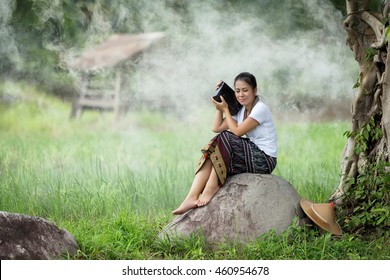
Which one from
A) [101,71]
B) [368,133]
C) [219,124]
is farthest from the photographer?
[101,71]

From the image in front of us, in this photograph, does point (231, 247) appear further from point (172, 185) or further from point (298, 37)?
point (298, 37)

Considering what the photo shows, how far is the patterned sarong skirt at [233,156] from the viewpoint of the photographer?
4781 millimetres

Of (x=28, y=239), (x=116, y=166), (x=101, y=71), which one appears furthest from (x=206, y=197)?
(x=101, y=71)

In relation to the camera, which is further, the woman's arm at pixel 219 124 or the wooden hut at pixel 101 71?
the wooden hut at pixel 101 71

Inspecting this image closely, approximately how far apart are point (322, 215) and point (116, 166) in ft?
9.28

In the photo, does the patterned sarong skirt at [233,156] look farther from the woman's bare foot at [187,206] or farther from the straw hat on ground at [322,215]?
the straw hat on ground at [322,215]

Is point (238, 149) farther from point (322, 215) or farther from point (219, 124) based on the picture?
point (322, 215)

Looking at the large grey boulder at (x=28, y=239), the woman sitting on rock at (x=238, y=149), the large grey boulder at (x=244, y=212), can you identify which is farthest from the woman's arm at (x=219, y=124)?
the large grey boulder at (x=28, y=239)

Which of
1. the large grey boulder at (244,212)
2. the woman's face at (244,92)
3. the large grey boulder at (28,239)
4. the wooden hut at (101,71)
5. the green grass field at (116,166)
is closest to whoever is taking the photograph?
the large grey boulder at (28,239)

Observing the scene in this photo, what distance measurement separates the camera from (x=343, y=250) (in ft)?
15.4

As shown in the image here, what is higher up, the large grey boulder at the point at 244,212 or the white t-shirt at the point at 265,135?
the white t-shirt at the point at 265,135

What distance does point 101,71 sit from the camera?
7727 mm

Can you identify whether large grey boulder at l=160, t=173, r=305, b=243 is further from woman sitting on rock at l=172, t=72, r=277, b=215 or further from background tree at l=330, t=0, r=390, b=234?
background tree at l=330, t=0, r=390, b=234

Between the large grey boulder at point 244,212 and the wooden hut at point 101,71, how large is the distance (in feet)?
9.95
